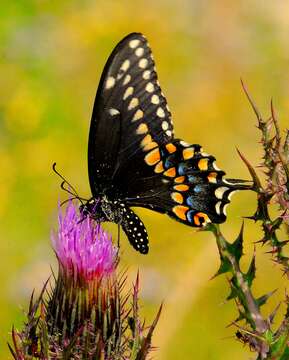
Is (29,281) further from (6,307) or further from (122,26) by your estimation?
(122,26)

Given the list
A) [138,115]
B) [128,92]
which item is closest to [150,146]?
[138,115]

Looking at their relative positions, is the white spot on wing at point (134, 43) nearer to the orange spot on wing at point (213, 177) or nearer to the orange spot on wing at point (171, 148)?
the orange spot on wing at point (171, 148)

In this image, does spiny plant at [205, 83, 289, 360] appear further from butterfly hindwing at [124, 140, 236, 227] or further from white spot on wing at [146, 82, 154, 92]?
white spot on wing at [146, 82, 154, 92]

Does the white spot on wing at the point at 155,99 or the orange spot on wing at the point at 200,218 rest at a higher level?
the white spot on wing at the point at 155,99

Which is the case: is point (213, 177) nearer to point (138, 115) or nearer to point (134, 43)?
point (138, 115)

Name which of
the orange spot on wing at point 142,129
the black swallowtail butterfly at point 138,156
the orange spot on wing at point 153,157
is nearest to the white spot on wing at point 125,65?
the black swallowtail butterfly at point 138,156

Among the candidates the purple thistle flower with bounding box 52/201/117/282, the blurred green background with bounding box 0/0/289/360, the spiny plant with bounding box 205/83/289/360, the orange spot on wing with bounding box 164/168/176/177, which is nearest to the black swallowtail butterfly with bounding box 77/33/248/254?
the orange spot on wing with bounding box 164/168/176/177
